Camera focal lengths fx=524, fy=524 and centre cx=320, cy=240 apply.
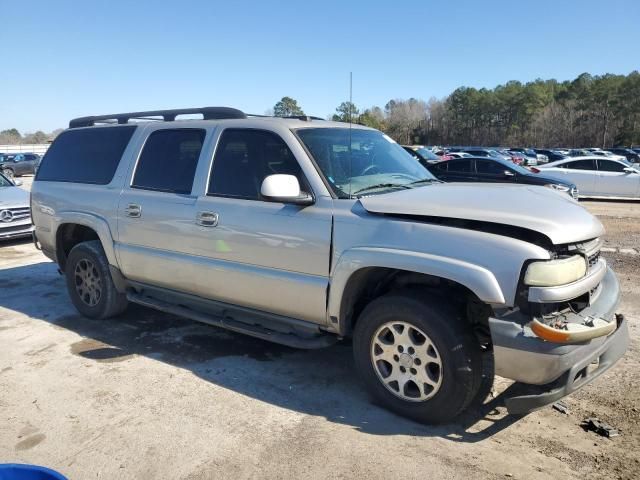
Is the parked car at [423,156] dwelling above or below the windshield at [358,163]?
below

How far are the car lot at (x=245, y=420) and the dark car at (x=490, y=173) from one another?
33.0 feet

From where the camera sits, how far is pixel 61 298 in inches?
251

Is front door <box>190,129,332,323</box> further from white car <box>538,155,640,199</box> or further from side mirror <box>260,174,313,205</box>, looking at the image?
white car <box>538,155,640,199</box>

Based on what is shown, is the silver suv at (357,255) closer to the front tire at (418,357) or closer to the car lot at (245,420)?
the front tire at (418,357)

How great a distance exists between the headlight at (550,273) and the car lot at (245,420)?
104cm

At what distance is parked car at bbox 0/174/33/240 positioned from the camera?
9648 mm

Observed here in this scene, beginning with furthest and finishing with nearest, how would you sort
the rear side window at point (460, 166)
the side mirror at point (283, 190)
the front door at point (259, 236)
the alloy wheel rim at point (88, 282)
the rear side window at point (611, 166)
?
1. the rear side window at point (611, 166)
2. the rear side window at point (460, 166)
3. the alloy wheel rim at point (88, 282)
4. the front door at point (259, 236)
5. the side mirror at point (283, 190)

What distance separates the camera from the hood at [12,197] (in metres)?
9.83

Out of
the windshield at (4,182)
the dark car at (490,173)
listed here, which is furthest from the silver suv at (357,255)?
the dark car at (490,173)

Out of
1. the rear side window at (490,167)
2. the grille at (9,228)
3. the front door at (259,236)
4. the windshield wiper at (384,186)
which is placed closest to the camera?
the front door at (259,236)

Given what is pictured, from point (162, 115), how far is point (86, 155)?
3.48ft

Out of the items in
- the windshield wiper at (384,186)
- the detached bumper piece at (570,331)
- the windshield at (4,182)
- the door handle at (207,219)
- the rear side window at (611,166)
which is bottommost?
the rear side window at (611,166)

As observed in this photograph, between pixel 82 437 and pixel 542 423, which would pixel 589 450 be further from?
pixel 82 437

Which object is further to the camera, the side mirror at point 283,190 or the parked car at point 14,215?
the parked car at point 14,215
